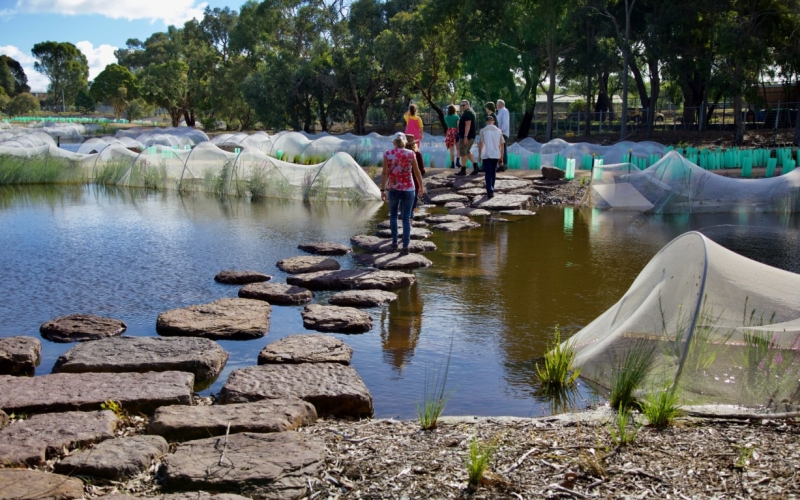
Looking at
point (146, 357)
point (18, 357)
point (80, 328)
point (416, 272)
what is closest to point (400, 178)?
point (416, 272)

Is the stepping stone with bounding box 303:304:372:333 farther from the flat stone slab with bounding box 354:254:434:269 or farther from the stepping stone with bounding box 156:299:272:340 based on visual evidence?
the flat stone slab with bounding box 354:254:434:269

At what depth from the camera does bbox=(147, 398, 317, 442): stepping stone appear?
14.7 feet

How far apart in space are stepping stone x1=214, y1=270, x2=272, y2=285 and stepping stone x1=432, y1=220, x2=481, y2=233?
4.25 meters

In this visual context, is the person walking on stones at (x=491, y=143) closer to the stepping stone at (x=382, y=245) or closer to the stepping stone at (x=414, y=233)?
the stepping stone at (x=414, y=233)

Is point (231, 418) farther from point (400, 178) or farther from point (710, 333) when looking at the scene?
point (400, 178)

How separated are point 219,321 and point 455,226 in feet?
20.4

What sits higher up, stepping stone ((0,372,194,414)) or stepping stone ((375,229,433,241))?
stepping stone ((375,229,433,241))

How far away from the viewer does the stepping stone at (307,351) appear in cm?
598

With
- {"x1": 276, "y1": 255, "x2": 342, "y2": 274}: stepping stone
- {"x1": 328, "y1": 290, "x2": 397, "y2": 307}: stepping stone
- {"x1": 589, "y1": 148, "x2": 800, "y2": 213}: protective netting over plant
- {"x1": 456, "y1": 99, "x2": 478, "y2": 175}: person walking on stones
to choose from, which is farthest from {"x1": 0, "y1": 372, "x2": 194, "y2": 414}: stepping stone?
{"x1": 456, "y1": 99, "x2": 478, "y2": 175}: person walking on stones

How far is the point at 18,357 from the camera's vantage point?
19.5 ft

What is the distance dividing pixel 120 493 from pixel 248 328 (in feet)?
10.5

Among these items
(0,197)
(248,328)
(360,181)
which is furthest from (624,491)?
(0,197)

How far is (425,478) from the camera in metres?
3.80

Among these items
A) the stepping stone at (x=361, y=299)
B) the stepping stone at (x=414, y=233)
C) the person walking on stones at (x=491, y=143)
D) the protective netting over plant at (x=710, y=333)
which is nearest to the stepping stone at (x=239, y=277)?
the stepping stone at (x=361, y=299)
